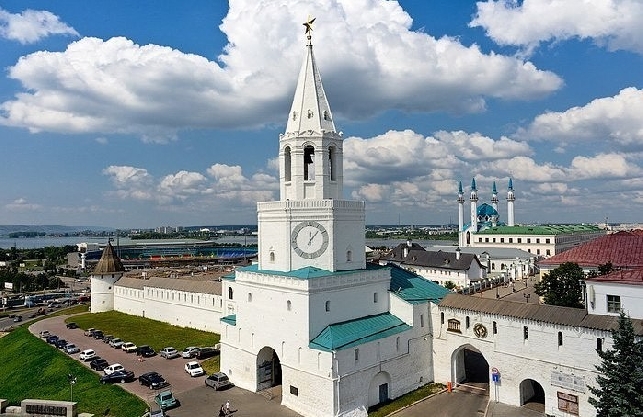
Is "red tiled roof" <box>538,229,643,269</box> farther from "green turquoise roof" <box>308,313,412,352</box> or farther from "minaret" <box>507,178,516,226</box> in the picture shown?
"minaret" <box>507,178,516,226</box>

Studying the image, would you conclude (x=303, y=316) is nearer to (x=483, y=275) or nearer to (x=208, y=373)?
(x=208, y=373)

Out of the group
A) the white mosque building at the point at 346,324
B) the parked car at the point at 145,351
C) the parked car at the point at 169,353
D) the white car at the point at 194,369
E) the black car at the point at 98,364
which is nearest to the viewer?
the white mosque building at the point at 346,324

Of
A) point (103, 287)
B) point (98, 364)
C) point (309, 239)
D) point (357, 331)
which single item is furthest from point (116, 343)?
point (357, 331)

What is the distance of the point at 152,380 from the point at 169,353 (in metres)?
7.28

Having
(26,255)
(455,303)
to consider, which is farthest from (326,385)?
(26,255)

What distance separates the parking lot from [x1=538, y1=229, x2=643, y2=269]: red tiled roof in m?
29.3

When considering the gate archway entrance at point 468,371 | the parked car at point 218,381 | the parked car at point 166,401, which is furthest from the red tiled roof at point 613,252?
the parked car at point 166,401

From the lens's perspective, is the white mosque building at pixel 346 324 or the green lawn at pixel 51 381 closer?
the white mosque building at pixel 346 324

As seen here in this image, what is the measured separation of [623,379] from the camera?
20.8 m

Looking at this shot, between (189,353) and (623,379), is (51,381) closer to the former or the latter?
(189,353)

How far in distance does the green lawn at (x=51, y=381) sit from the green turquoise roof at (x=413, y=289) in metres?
18.3

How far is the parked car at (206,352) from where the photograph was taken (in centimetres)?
3969

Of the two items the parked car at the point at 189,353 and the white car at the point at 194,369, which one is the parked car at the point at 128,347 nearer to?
the parked car at the point at 189,353

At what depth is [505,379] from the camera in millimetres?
28734
